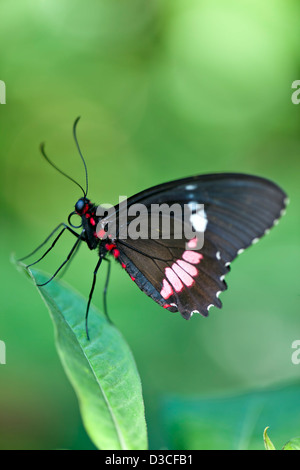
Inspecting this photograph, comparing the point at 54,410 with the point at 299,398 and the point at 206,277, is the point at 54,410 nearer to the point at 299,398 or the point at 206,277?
the point at 206,277

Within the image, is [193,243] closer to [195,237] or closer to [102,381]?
[195,237]

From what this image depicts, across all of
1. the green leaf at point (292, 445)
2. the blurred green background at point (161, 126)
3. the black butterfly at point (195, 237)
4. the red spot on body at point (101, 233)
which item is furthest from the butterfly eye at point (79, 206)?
the green leaf at point (292, 445)

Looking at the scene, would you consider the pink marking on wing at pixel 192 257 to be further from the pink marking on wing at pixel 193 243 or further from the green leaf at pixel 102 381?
the green leaf at pixel 102 381

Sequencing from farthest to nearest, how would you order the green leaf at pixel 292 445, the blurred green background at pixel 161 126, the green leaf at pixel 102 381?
the blurred green background at pixel 161 126
the green leaf at pixel 292 445
the green leaf at pixel 102 381

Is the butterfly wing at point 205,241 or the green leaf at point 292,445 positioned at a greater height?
the butterfly wing at point 205,241

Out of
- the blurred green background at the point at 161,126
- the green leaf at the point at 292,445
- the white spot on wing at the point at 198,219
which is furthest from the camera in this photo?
the blurred green background at the point at 161,126

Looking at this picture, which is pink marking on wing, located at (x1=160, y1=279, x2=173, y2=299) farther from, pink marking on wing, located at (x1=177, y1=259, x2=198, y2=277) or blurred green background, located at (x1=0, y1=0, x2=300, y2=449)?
blurred green background, located at (x1=0, y1=0, x2=300, y2=449)

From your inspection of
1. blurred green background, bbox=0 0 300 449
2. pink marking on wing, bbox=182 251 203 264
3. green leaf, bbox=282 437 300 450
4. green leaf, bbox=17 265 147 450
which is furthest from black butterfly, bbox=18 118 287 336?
green leaf, bbox=282 437 300 450

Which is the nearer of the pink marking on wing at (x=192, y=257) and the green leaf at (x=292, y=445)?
the green leaf at (x=292, y=445)
